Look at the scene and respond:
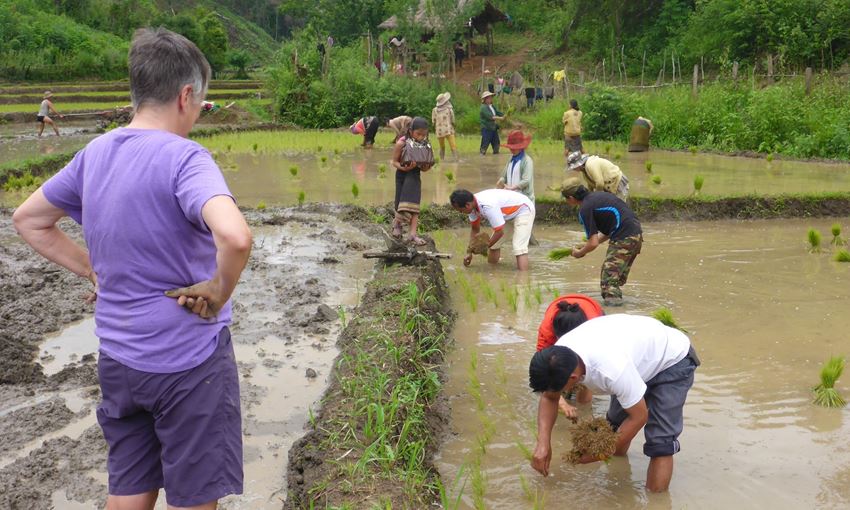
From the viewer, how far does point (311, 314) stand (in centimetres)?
638

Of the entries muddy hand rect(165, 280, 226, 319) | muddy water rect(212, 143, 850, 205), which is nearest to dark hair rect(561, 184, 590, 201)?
muddy hand rect(165, 280, 226, 319)

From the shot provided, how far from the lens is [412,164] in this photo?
822cm

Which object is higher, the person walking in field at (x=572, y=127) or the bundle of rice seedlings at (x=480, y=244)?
the person walking in field at (x=572, y=127)

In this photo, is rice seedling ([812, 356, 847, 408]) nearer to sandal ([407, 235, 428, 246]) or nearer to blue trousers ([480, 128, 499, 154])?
sandal ([407, 235, 428, 246])

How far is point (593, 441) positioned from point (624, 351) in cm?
41

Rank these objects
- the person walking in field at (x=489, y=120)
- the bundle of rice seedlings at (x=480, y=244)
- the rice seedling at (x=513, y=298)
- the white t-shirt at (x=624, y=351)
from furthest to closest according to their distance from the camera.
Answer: the person walking in field at (x=489, y=120), the bundle of rice seedlings at (x=480, y=244), the rice seedling at (x=513, y=298), the white t-shirt at (x=624, y=351)

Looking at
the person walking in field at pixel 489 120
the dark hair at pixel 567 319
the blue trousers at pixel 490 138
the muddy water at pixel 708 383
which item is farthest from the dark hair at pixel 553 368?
the blue trousers at pixel 490 138

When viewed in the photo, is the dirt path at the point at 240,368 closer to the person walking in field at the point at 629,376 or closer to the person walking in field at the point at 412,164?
the person walking in field at the point at 412,164

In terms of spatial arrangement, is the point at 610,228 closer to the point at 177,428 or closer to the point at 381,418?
the point at 381,418

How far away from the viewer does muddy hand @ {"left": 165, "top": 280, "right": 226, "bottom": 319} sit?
2.20 m

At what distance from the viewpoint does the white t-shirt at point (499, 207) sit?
766 centimetres

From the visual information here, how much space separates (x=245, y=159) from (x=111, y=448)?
1526 cm

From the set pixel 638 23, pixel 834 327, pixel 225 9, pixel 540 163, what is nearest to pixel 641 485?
pixel 834 327

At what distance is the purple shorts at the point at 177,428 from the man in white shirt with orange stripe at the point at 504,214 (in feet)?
17.4
